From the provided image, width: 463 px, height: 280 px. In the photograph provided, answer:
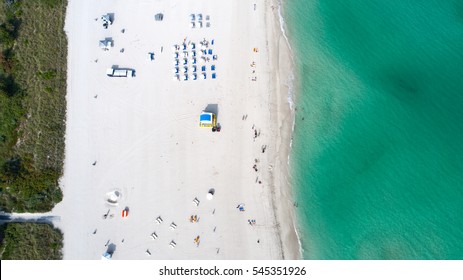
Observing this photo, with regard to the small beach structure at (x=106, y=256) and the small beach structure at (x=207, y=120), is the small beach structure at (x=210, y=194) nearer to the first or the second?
the small beach structure at (x=207, y=120)

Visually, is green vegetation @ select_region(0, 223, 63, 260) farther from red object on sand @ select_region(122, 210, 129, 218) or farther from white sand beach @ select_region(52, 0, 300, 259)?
red object on sand @ select_region(122, 210, 129, 218)

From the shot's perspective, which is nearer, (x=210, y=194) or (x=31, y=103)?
(x=210, y=194)

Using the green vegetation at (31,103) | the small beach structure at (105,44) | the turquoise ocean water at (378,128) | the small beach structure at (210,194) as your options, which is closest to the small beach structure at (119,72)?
the small beach structure at (105,44)

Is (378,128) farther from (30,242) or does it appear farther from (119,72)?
(30,242)

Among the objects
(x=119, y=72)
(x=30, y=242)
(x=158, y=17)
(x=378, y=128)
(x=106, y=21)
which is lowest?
(x=30, y=242)

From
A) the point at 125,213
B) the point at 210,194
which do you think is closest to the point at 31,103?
the point at 125,213

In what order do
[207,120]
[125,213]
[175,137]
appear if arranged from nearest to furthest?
[125,213] → [207,120] → [175,137]
